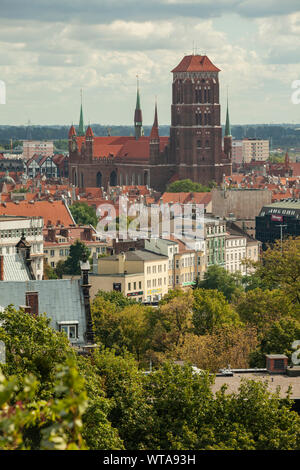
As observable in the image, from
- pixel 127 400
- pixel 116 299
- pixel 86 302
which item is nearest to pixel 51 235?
pixel 116 299

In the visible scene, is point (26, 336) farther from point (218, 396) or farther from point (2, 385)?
point (2, 385)

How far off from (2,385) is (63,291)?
3229cm

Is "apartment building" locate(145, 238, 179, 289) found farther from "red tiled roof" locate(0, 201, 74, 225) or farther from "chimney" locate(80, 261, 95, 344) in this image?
"chimney" locate(80, 261, 95, 344)

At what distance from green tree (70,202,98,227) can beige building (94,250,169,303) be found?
5136 cm

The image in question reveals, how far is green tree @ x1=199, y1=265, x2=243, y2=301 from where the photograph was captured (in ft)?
322

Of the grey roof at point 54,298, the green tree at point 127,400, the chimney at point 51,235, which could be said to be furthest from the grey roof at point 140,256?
the green tree at point 127,400

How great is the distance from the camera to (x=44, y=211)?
12950cm

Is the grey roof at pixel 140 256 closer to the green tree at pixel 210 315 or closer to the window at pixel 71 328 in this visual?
the green tree at pixel 210 315

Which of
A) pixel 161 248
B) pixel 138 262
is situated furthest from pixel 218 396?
pixel 161 248

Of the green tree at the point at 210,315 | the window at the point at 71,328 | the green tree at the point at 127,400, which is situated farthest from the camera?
the green tree at the point at 210,315

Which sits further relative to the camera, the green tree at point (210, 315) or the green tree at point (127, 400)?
the green tree at point (210, 315)

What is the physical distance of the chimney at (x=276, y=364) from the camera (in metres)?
36.4

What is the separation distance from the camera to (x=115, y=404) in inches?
1122

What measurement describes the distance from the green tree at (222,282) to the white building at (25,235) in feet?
47.5
